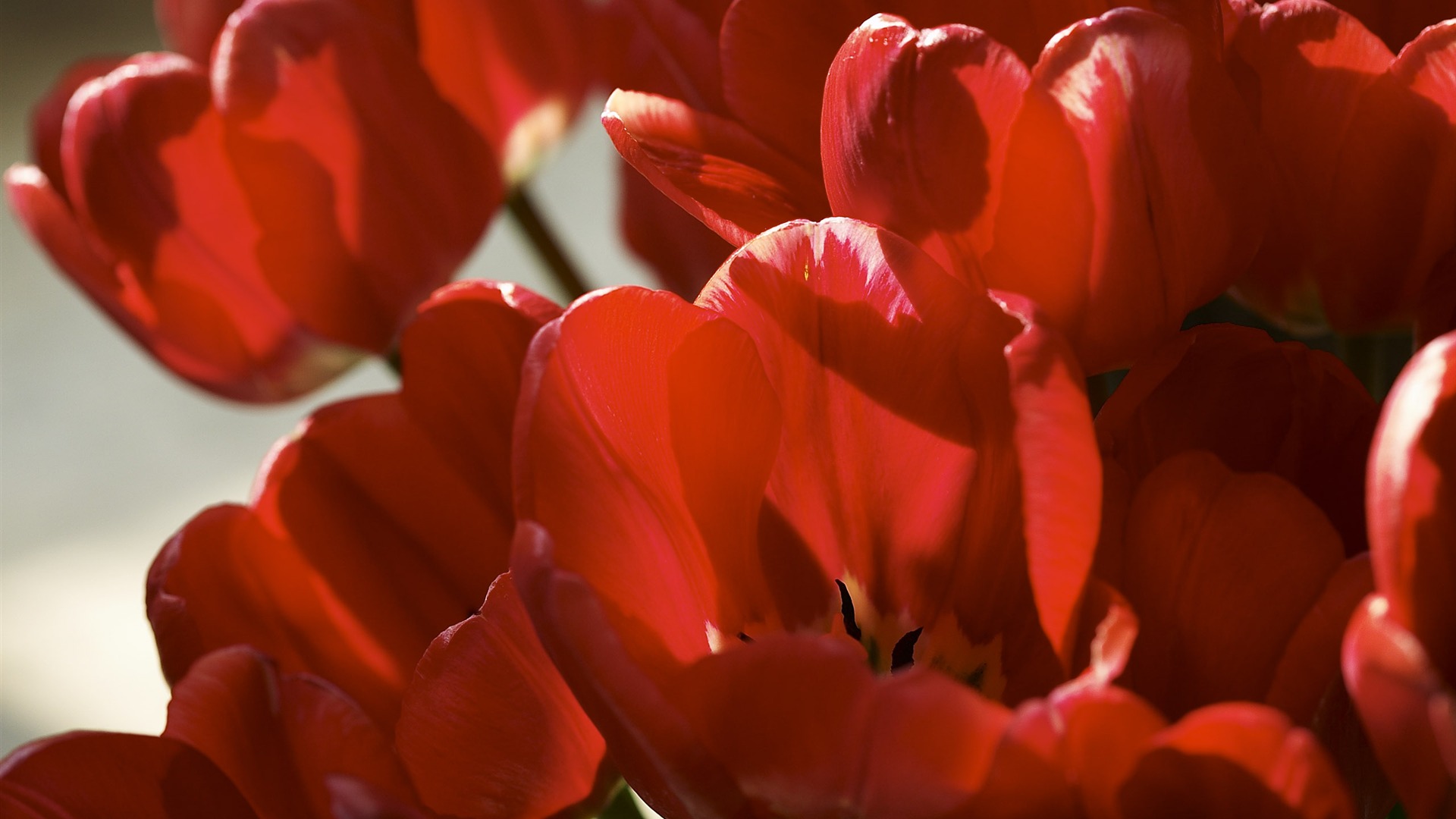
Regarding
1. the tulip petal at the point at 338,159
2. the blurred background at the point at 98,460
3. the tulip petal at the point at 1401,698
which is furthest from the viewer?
the blurred background at the point at 98,460

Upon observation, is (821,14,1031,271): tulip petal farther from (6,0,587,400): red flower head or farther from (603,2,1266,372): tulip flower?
(6,0,587,400): red flower head

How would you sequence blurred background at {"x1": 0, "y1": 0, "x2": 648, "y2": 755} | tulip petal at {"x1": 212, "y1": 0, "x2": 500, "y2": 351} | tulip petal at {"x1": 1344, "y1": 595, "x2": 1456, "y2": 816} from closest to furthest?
tulip petal at {"x1": 1344, "y1": 595, "x2": 1456, "y2": 816} < tulip petal at {"x1": 212, "y1": 0, "x2": 500, "y2": 351} < blurred background at {"x1": 0, "y1": 0, "x2": 648, "y2": 755}

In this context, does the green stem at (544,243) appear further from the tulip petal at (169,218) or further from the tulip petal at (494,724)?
the tulip petal at (494,724)

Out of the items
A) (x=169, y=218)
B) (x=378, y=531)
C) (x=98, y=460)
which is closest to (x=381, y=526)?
(x=378, y=531)

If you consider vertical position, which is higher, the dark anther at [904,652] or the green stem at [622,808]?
the dark anther at [904,652]

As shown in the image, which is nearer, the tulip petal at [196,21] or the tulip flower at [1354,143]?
the tulip flower at [1354,143]

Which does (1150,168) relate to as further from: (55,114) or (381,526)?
(55,114)

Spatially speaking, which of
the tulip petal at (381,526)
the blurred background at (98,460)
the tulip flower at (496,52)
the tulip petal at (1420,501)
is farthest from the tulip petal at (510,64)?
the blurred background at (98,460)

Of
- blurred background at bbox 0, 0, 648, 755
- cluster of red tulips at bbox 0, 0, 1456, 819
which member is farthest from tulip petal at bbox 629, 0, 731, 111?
blurred background at bbox 0, 0, 648, 755
